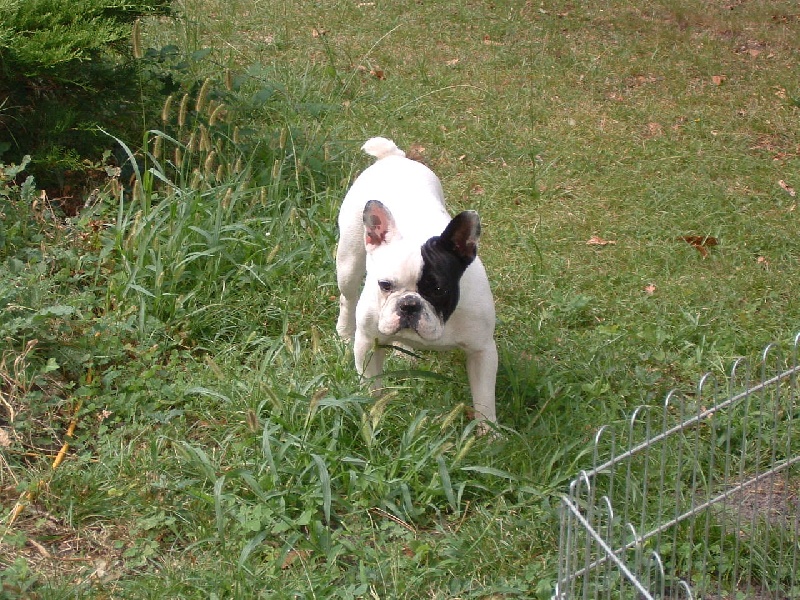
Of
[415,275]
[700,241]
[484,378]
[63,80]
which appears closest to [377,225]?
[415,275]

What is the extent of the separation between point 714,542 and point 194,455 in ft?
6.13

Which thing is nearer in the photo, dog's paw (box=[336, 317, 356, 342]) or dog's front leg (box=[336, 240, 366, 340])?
dog's front leg (box=[336, 240, 366, 340])

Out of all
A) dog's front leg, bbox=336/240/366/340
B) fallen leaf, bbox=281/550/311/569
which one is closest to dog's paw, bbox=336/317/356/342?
dog's front leg, bbox=336/240/366/340

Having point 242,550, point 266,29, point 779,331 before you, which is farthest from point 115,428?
point 266,29

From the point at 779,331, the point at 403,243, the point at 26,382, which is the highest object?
the point at 403,243

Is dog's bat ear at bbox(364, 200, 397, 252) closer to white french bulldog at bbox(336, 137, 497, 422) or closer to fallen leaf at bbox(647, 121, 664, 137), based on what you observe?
white french bulldog at bbox(336, 137, 497, 422)

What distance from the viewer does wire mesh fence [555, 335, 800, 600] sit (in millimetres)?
3256

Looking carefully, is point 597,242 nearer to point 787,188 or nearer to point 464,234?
point 787,188

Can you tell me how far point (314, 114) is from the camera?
6.84 m

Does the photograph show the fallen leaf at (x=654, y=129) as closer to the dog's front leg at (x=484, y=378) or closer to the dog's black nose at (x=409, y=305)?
the dog's front leg at (x=484, y=378)

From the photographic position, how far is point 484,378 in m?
3.99

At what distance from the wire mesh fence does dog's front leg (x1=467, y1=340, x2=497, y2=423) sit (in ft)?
1.55

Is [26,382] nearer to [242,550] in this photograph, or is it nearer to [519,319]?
[242,550]

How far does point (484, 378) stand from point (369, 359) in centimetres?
46
